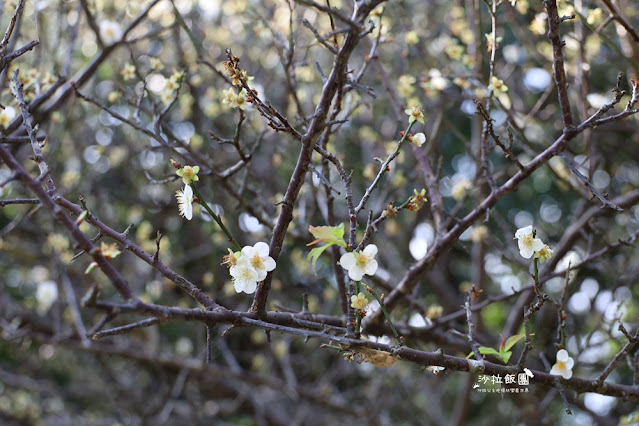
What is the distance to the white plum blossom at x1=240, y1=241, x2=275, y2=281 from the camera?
1.29 m

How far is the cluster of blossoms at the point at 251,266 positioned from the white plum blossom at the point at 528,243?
2.28 ft

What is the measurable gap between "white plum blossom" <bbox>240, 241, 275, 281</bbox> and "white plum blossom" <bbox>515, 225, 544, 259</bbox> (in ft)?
2.28

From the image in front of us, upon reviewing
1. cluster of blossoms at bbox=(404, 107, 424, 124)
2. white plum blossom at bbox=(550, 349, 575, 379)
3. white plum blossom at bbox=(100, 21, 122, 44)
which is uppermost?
white plum blossom at bbox=(100, 21, 122, 44)

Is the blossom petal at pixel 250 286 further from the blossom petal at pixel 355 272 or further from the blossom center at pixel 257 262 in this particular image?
the blossom petal at pixel 355 272

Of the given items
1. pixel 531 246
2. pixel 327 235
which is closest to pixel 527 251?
pixel 531 246

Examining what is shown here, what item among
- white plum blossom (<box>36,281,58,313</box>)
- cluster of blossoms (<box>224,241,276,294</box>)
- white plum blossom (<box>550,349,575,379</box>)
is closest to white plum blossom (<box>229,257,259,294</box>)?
cluster of blossoms (<box>224,241,276,294</box>)

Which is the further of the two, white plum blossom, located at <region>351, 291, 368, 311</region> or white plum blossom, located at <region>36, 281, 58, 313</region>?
white plum blossom, located at <region>36, 281, 58, 313</region>

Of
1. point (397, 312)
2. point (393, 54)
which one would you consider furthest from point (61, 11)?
point (397, 312)

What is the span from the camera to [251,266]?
1283mm

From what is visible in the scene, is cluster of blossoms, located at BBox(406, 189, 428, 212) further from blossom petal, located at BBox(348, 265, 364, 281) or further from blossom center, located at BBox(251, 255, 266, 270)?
blossom center, located at BBox(251, 255, 266, 270)

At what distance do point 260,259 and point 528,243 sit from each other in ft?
2.42

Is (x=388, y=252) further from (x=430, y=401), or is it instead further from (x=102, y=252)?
(x=102, y=252)

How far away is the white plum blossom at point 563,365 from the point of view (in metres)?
1.49

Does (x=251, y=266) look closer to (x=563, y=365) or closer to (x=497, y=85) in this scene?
(x=563, y=365)
